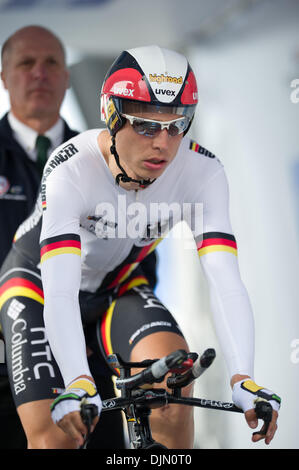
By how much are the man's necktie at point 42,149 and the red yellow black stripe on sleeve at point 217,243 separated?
1.39 m

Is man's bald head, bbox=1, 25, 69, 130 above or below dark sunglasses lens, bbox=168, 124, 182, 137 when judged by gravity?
above

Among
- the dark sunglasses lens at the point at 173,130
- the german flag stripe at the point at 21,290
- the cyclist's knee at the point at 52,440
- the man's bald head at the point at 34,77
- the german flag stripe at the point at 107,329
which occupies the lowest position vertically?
the cyclist's knee at the point at 52,440

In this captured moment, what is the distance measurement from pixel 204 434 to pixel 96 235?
2808 mm

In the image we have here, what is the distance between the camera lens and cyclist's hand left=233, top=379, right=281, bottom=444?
6.83 feet

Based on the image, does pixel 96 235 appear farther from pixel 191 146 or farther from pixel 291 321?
pixel 291 321

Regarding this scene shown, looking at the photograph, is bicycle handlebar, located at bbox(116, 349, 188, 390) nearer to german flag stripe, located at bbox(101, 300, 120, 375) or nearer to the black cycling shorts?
the black cycling shorts

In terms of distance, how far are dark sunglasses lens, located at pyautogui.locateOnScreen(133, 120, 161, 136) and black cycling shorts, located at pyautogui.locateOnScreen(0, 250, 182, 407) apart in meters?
0.85

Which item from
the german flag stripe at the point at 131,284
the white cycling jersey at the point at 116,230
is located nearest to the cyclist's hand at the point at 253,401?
the white cycling jersey at the point at 116,230

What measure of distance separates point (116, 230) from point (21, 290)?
0.49m

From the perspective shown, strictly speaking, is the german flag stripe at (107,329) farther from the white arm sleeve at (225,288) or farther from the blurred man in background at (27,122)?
the blurred man in background at (27,122)

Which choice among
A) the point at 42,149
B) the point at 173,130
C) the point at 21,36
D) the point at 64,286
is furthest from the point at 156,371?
the point at 21,36

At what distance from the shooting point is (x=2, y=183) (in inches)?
146

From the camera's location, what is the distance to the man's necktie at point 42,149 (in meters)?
3.66

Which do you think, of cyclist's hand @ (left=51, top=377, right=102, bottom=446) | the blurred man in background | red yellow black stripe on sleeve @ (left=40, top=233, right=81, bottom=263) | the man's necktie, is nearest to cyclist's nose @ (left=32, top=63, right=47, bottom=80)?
the blurred man in background
